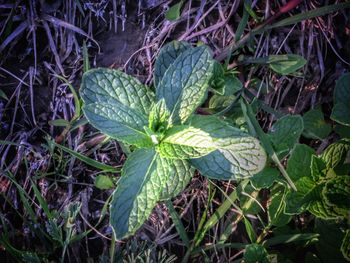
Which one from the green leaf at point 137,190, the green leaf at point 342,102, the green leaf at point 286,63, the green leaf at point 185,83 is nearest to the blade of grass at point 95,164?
the green leaf at point 137,190

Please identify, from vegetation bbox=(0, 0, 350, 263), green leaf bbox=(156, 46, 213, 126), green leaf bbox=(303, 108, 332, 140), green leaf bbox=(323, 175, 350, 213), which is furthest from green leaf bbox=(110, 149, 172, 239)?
green leaf bbox=(303, 108, 332, 140)

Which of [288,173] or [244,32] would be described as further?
[244,32]

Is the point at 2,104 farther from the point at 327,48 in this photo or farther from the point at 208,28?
the point at 327,48

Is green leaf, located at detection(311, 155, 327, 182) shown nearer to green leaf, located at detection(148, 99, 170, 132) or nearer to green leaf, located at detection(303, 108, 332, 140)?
green leaf, located at detection(303, 108, 332, 140)

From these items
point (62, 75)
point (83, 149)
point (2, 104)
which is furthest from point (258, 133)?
point (2, 104)

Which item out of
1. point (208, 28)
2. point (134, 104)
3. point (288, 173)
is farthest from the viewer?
point (208, 28)

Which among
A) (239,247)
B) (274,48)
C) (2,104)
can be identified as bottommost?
(239,247)

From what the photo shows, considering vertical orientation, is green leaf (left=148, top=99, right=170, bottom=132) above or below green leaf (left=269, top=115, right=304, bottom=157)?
above
